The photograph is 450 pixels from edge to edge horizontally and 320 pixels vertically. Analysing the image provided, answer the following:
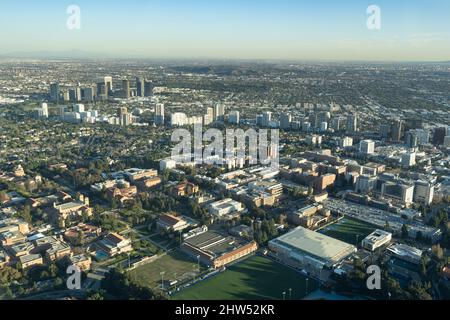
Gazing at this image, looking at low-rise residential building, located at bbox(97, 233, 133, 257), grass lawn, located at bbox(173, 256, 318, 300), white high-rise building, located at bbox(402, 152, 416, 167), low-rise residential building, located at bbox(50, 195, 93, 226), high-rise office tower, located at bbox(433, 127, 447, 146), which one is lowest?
grass lawn, located at bbox(173, 256, 318, 300)

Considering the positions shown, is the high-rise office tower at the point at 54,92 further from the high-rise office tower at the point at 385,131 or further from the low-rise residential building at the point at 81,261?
the low-rise residential building at the point at 81,261

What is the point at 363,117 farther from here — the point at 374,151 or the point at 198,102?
the point at 198,102

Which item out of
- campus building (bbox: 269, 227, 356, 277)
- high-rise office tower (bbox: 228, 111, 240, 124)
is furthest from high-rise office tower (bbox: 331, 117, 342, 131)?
campus building (bbox: 269, 227, 356, 277)

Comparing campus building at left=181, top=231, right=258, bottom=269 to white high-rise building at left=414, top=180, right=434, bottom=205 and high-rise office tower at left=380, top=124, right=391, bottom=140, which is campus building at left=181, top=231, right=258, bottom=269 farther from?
high-rise office tower at left=380, top=124, right=391, bottom=140

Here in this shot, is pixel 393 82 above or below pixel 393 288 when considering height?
above

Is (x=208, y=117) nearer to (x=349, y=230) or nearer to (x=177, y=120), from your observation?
(x=177, y=120)

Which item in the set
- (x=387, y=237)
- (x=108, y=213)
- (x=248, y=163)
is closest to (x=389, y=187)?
(x=387, y=237)

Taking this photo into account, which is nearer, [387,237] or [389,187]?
[387,237]
